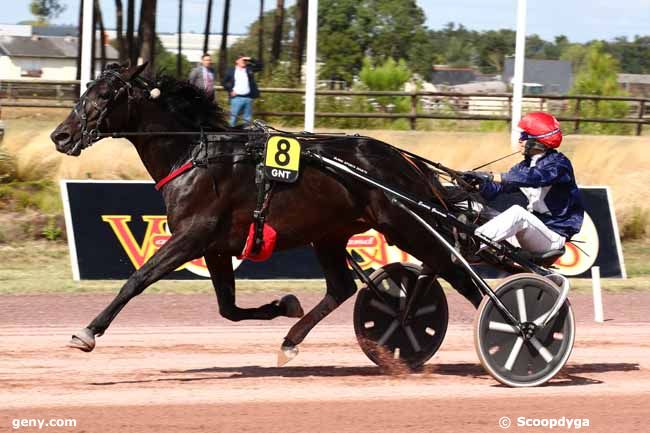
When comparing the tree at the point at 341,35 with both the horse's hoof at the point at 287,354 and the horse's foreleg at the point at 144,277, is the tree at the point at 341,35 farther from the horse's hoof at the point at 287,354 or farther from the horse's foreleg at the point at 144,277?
the horse's foreleg at the point at 144,277

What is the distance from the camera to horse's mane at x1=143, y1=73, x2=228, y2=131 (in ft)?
23.1

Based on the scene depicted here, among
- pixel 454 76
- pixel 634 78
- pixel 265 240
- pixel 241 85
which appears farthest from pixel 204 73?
pixel 454 76

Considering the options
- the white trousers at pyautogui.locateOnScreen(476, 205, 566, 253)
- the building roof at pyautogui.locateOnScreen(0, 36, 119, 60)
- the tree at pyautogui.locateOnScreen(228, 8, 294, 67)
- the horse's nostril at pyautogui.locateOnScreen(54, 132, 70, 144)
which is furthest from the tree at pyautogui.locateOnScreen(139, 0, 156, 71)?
the building roof at pyautogui.locateOnScreen(0, 36, 119, 60)

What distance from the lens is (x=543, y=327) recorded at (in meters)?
6.48

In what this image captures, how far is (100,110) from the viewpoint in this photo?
22.3 feet

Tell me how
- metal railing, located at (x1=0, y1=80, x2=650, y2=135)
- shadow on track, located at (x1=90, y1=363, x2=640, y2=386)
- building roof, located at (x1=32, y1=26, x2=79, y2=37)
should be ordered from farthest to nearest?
building roof, located at (x1=32, y1=26, x2=79, y2=37), metal railing, located at (x1=0, y1=80, x2=650, y2=135), shadow on track, located at (x1=90, y1=363, x2=640, y2=386)

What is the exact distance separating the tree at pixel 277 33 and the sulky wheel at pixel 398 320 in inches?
604

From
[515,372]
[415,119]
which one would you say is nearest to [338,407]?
[515,372]

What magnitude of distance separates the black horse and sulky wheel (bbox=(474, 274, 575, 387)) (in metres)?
0.57

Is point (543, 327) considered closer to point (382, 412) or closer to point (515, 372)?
point (515, 372)

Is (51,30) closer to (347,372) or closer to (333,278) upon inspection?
(333,278)

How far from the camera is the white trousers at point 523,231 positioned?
655 cm

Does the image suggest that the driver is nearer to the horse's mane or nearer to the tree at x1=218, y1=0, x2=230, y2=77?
the horse's mane

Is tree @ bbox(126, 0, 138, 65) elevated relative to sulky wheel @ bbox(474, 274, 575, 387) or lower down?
elevated
